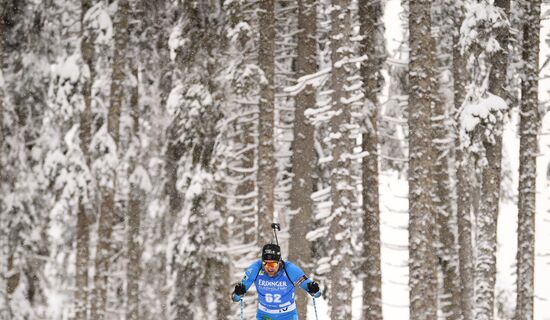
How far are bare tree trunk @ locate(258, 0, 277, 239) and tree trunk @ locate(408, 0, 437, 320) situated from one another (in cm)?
316

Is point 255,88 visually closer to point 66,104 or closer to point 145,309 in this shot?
point 66,104

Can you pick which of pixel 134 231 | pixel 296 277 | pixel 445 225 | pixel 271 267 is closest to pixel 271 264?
pixel 271 267

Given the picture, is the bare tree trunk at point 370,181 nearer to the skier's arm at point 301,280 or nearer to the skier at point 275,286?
the skier at point 275,286

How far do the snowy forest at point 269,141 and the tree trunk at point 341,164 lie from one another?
36mm

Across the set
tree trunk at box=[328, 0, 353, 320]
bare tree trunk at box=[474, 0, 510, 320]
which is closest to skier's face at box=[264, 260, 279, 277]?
tree trunk at box=[328, 0, 353, 320]

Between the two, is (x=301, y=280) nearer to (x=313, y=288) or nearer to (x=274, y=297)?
(x=313, y=288)

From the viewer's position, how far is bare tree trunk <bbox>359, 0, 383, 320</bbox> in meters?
17.0

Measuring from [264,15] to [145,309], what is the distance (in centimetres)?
1557

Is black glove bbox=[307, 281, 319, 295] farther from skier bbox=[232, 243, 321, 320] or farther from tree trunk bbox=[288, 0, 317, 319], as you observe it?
tree trunk bbox=[288, 0, 317, 319]

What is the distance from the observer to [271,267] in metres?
10.3

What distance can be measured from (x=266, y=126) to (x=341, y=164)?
2.97m

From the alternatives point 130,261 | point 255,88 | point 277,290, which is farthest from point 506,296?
point 277,290

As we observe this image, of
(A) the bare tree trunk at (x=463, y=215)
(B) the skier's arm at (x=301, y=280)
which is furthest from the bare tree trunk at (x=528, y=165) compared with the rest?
(B) the skier's arm at (x=301, y=280)

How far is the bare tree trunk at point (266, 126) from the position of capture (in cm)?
1582
